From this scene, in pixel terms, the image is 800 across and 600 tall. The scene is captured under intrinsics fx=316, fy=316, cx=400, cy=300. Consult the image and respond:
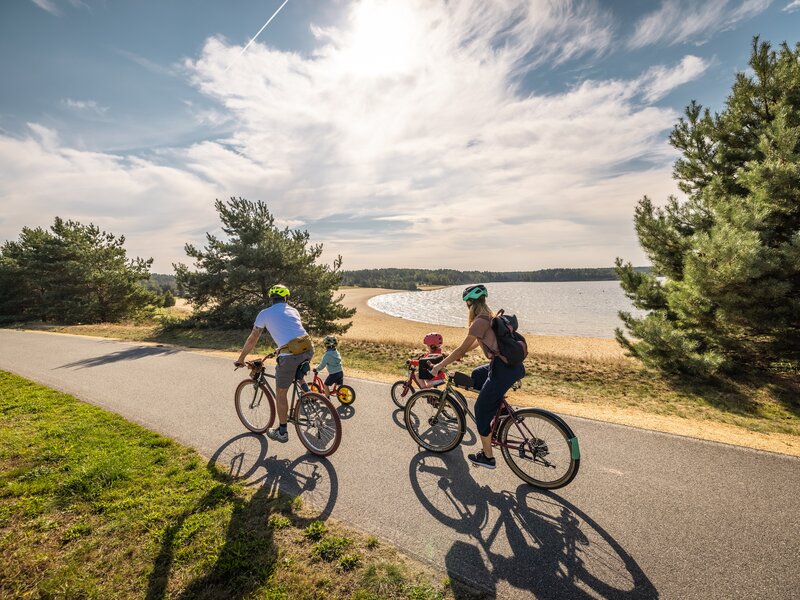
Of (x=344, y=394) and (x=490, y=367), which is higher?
(x=490, y=367)

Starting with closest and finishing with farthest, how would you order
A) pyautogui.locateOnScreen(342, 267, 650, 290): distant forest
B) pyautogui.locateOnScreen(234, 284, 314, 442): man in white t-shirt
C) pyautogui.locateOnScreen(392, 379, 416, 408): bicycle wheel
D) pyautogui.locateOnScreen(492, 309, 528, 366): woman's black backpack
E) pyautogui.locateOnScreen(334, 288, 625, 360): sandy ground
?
pyautogui.locateOnScreen(492, 309, 528, 366): woman's black backpack < pyautogui.locateOnScreen(234, 284, 314, 442): man in white t-shirt < pyautogui.locateOnScreen(392, 379, 416, 408): bicycle wheel < pyautogui.locateOnScreen(334, 288, 625, 360): sandy ground < pyautogui.locateOnScreen(342, 267, 650, 290): distant forest

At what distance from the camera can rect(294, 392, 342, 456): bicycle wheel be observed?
187 inches

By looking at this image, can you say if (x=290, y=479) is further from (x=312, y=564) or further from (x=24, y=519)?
(x=24, y=519)

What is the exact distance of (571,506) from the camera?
12.1ft

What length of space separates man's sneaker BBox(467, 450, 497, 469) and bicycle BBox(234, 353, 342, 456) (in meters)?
1.92

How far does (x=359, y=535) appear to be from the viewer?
3.30 m

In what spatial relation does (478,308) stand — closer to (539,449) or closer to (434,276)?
(539,449)

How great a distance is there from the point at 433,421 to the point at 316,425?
5.98 ft

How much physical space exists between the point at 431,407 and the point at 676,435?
13.6 ft

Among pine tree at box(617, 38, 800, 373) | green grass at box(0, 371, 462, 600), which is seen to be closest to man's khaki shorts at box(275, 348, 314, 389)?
green grass at box(0, 371, 462, 600)

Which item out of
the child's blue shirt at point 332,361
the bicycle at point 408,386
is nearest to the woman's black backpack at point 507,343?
the bicycle at point 408,386

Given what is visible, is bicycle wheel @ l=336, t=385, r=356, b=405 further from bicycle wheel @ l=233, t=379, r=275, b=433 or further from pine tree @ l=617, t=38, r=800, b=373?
pine tree @ l=617, t=38, r=800, b=373

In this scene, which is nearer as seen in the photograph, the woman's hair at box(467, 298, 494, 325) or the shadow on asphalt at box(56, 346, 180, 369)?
the woman's hair at box(467, 298, 494, 325)

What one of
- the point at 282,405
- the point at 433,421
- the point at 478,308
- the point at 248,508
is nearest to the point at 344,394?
the point at 282,405
